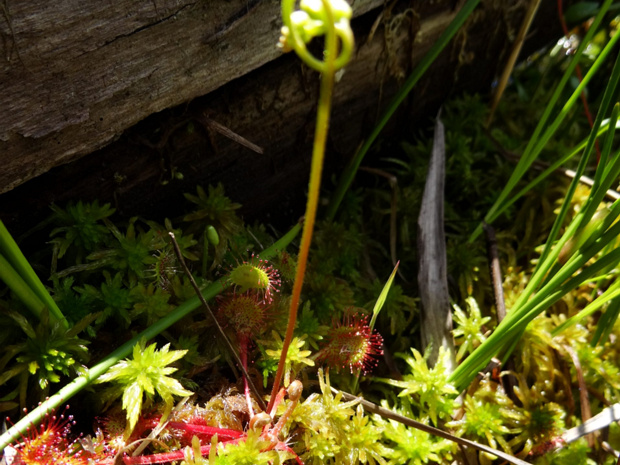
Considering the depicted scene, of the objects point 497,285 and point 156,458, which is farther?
point 497,285

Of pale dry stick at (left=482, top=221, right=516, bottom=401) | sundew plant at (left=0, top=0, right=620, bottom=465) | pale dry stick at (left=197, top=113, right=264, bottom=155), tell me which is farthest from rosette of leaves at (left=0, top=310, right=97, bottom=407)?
pale dry stick at (left=482, top=221, right=516, bottom=401)

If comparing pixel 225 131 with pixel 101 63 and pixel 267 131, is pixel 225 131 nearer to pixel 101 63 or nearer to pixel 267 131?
pixel 267 131

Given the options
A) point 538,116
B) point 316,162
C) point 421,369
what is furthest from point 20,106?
point 538,116

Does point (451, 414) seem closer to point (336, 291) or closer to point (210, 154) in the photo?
point (336, 291)

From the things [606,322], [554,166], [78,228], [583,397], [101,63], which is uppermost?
[101,63]

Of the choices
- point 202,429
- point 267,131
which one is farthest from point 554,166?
point 202,429

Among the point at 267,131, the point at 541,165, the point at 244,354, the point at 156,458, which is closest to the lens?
the point at 156,458

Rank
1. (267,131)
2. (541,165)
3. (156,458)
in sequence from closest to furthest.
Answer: (156,458)
(267,131)
(541,165)

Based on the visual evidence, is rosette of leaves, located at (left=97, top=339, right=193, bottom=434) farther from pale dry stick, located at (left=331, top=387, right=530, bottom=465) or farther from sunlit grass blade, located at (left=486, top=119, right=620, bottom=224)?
sunlit grass blade, located at (left=486, top=119, right=620, bottom=224)

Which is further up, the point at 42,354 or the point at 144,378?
the point at 42,354
